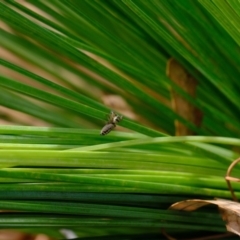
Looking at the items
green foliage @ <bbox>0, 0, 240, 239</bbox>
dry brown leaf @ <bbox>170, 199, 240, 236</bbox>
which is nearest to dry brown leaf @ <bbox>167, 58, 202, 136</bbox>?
green foliage @ <bbox>0, 0, 240, 239</bbox>

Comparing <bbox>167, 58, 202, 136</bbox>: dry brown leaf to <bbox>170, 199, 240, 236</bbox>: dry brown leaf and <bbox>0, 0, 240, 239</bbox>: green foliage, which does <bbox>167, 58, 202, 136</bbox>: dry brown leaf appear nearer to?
<bbox>0, 0, 240, 239</bbox>: green foliage

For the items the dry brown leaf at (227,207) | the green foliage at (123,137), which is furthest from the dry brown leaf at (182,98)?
the dry brown leaf at (227,207)

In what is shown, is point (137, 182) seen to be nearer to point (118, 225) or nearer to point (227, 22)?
point (118, 225)

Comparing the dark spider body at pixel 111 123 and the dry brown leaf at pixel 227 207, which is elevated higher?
the dark spider body at pixel 111 123

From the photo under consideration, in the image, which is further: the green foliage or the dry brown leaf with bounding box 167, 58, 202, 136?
the dry brown leaf with bounding box 167, 58, 202, 136

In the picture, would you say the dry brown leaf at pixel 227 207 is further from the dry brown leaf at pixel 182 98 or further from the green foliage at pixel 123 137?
the dry brown leaf at pixel 182 98
